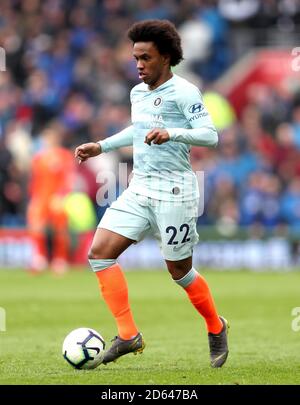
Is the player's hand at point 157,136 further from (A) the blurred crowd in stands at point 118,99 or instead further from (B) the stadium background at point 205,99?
(A) the blurred crowd in stands at point 118,99

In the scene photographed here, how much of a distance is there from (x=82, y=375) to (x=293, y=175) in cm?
1377

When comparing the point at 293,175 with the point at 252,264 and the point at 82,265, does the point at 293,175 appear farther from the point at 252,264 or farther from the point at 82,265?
the point at 82,265

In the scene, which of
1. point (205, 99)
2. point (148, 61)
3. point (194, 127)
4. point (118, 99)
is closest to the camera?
point (194, 127)

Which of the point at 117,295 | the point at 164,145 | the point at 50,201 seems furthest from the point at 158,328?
the point at 50,201

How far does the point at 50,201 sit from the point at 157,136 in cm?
1213

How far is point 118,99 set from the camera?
76.2ft

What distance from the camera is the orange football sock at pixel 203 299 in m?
8.84

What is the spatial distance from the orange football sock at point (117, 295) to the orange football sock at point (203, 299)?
487 mm

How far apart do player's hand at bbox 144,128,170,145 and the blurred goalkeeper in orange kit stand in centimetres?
1126

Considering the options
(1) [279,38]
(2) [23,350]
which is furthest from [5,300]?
(1) [279,38]

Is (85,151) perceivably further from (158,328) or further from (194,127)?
(158,328)

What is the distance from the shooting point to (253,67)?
24.4 meters

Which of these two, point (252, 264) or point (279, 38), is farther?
point (279, 38)

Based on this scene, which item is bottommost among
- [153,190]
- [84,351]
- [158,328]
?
[158,328]
